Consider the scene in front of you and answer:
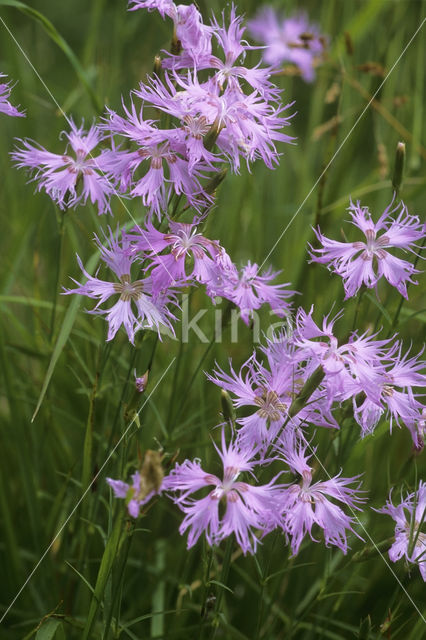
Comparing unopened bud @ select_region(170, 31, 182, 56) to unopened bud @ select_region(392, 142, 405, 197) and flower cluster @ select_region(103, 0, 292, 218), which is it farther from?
unopened bud @ select_region(392, 142, 405, 197)

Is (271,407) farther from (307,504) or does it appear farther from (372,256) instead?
(372,256)

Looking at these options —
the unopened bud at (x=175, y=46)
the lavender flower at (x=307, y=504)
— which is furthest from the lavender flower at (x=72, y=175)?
the lavender flower at (x=307, y=504)

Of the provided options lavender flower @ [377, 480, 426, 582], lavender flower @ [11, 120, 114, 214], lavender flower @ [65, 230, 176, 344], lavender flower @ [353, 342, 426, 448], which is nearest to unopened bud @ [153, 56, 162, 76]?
lavender flower @ [11, 120, 114, 214]

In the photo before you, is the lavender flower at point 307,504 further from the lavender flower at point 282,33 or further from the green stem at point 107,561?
the lavender flower at point 282,33

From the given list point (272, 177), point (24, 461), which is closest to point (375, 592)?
point (24, 461)

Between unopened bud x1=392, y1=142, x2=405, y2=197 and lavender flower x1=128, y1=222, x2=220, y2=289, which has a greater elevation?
unopened bud x1=392, y1=142, x2=405, y2=197

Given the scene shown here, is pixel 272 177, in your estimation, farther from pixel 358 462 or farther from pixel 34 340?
pixel 358 462

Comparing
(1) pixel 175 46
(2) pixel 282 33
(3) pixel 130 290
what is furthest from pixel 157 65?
(2) pixel 282 33
